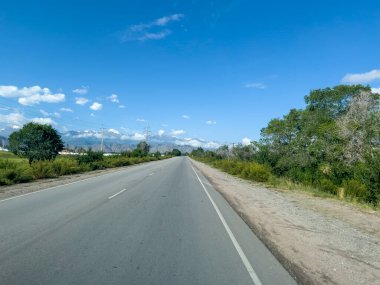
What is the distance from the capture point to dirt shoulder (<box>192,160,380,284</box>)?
6.18 meters

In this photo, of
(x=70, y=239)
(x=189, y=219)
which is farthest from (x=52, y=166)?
(x=70, y=239)

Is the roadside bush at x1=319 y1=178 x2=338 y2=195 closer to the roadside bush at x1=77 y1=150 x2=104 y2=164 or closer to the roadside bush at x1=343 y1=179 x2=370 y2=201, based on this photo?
the roadside bush at x1=343 y1=179 x2=370 y2=201

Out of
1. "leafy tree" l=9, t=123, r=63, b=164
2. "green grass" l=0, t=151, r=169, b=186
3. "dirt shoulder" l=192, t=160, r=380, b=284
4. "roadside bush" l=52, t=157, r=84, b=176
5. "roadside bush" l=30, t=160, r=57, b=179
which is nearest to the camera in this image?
"dirt shoulder" l=192, t=160, r=380, b=284

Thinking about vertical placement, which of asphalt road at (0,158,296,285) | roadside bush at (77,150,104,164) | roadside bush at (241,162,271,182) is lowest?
asphalt road at (0,158,296,285)

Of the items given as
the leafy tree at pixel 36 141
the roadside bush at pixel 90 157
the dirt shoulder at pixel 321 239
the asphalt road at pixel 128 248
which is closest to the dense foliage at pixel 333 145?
the dirt shoulder at pixel 321 239

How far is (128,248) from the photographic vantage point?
22.5ft

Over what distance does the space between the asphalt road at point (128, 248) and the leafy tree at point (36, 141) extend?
168 feet

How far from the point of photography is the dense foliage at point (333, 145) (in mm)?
21656

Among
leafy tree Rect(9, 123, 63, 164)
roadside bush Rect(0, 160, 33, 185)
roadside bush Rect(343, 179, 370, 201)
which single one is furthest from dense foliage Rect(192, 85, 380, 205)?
leafy tree Rect(9, 123, 63, 164)

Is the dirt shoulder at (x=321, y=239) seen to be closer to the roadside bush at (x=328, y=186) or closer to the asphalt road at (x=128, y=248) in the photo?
the asphalt road at (x=128, y=248)

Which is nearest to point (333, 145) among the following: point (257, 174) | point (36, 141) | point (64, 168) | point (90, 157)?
point (257, 174)

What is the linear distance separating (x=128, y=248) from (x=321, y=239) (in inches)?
189

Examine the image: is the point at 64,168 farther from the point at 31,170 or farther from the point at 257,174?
the point at 257,174

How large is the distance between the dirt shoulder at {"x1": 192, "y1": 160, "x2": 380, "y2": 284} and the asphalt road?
444 millimetres
